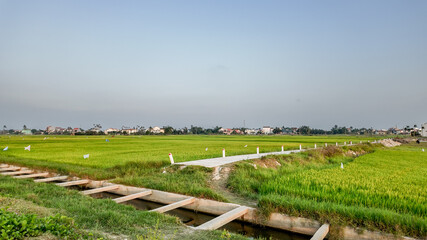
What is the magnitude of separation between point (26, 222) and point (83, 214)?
196 cm

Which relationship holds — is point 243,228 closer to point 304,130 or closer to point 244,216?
point 244,216

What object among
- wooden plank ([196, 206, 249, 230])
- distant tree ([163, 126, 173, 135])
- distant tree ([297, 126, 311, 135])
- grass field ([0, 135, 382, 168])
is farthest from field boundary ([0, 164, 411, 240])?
distant tree ([297, 126, 311, 135])

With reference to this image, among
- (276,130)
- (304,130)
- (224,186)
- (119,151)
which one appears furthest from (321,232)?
(276,130)

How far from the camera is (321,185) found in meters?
7.98

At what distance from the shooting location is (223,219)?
5.46m

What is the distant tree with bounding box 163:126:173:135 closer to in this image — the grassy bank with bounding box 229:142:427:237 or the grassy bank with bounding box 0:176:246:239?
the grassy bank with bounding box 229:142:427:237

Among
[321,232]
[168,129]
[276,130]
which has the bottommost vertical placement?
[321,232]

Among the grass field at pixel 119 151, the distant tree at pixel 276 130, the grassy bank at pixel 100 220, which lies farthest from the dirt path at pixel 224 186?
the distant tree at pixel 276 130

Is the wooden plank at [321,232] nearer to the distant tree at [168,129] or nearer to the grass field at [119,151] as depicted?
the grass field at [119,151]

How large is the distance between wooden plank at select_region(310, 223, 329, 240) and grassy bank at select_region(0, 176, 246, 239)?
1.53 m

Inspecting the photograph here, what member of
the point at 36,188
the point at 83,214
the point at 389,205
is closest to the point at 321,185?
the point at 389,205

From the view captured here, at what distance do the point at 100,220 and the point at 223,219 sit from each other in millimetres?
2472

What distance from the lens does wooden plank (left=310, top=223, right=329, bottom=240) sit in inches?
186

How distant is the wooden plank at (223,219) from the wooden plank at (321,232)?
177 centimetres
